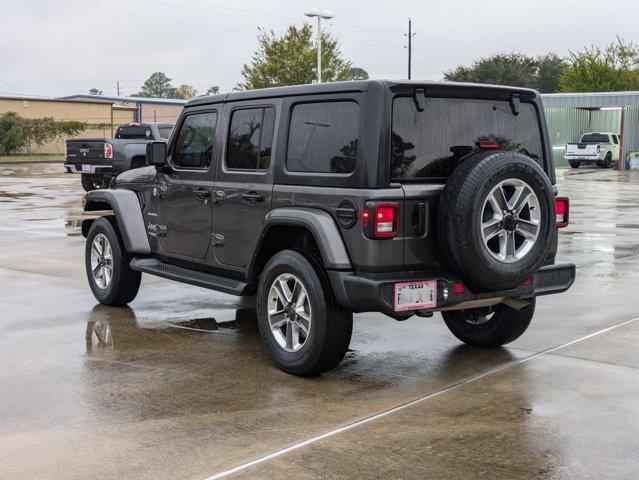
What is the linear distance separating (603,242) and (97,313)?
26.6 ft

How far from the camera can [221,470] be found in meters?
4.11

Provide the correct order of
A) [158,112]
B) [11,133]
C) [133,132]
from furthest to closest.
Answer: [158,112], [11,133], [133,132]

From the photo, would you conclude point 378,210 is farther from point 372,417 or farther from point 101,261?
point 101,261

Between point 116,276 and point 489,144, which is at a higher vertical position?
point 489,144

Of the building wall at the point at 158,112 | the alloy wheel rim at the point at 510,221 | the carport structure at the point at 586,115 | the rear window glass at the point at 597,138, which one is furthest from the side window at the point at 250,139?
the building wall at the point at 158,112

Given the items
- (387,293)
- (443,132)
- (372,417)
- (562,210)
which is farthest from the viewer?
(562,210)

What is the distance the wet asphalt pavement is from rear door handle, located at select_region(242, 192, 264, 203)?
3.64ft

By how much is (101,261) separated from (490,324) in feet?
11.9

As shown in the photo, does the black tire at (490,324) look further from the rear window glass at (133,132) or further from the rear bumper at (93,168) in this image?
the rear window glass at (133,132)

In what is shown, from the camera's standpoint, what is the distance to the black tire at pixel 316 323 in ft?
18.0

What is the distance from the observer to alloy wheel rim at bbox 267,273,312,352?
569 cm

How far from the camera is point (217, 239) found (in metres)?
6.63

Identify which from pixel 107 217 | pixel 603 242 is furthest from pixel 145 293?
pixel 603 242

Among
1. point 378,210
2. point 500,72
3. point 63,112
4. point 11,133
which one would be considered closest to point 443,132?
point 378,210
